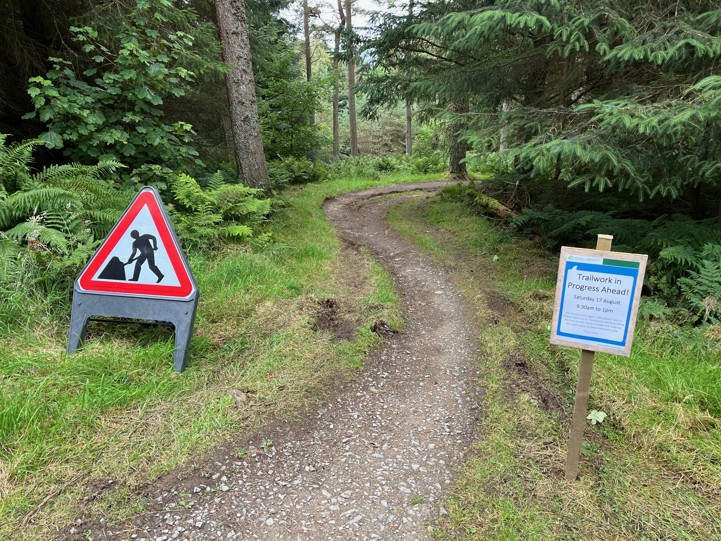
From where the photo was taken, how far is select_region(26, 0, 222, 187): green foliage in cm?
511

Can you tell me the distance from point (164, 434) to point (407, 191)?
1352cm

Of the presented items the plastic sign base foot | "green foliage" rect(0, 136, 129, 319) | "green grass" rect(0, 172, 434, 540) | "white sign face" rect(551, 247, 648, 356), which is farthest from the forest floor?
"green foliage" rect(0, 136, 129, 319)

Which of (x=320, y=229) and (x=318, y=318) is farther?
(x=320, y=229)

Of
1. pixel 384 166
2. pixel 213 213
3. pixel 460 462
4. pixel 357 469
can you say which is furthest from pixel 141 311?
pixel 384 166

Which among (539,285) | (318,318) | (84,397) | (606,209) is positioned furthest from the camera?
(606,209)

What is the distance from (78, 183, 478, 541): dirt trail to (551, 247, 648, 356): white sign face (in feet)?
4.00

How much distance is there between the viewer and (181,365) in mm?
3482

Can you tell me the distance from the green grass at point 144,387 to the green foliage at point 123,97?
1947mm

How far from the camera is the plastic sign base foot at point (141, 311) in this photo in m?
3.46

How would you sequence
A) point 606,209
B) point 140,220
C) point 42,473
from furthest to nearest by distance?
point 606,209
point 140,220
point 42,473

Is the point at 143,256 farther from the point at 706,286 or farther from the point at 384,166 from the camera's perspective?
the point at 384,166

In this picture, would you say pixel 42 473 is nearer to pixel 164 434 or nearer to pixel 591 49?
pixel 164 434

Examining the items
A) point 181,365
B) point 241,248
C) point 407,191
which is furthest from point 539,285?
point 407,191

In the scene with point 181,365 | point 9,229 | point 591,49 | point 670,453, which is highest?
point 591,49
